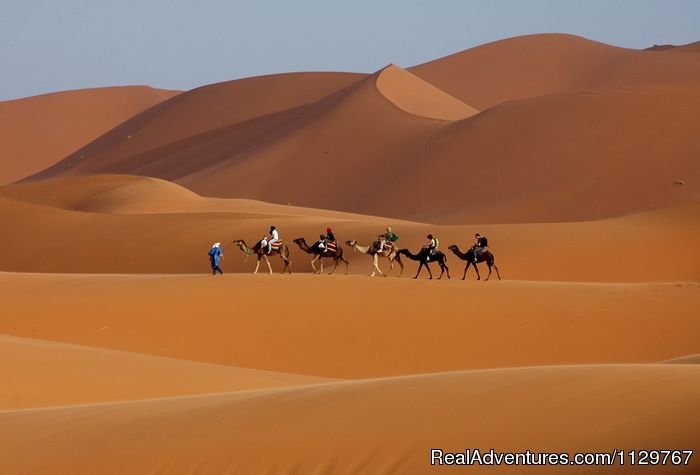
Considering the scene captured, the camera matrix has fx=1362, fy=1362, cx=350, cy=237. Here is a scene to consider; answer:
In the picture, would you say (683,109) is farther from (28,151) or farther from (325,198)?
(28,151)

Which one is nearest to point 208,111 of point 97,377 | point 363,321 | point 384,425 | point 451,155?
point 451,155

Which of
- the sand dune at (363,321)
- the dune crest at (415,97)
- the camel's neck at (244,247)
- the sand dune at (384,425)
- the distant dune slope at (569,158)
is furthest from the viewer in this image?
the dune crest at (415,97)

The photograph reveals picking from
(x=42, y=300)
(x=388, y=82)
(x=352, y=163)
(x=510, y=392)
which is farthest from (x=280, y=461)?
(x=388, y=82)

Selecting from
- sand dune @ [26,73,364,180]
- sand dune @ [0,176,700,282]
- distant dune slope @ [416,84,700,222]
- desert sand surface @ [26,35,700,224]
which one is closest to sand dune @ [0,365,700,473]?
sand dune @ [0,176,700,282]

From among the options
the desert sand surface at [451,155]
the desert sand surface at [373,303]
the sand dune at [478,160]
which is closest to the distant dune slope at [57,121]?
the desert sand surface at [451,155]

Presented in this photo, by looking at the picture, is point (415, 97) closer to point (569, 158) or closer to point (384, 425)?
point (569, 158)

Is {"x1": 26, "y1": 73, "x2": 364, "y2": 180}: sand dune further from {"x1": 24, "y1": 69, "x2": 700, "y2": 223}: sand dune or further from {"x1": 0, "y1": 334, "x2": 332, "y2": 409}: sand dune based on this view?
{"x1": 0, "y1": 334, "x2": 332, "y2": 409}: sand dune

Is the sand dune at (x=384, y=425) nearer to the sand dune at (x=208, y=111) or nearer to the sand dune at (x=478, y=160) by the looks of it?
the sand dune at (x=478, y=160)

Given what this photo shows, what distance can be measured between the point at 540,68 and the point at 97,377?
9470cm

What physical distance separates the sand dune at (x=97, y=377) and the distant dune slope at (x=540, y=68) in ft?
266

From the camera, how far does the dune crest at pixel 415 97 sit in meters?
74.4

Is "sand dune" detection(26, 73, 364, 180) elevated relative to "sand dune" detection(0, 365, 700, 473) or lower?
elevated

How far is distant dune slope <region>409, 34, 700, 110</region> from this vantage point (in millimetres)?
99000

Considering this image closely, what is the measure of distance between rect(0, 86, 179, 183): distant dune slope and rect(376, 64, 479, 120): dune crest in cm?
4986
